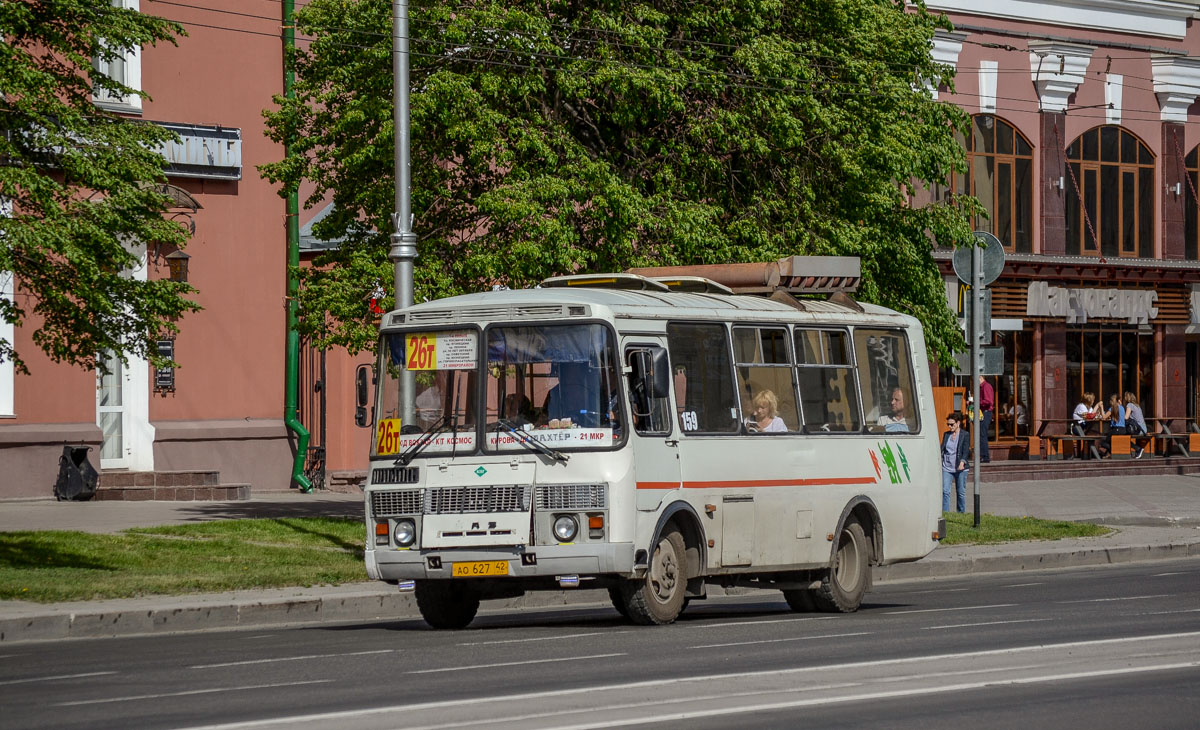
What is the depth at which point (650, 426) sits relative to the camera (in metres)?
14.3

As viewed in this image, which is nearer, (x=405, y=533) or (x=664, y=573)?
(x=405, y=533)

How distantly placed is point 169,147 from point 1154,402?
25276mm

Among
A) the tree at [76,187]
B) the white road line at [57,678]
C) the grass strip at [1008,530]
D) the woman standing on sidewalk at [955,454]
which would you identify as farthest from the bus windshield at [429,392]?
the woman standing on sidewalk at [955,454]

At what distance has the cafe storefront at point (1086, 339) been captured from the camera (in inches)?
1624

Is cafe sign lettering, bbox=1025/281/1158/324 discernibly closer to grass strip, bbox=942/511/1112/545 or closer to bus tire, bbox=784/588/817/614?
grass strip, bbox=942/511/1112/545

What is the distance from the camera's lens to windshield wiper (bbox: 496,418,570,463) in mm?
13938

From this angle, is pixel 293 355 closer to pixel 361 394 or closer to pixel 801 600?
pixel 801 600

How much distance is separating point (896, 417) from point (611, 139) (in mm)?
7749

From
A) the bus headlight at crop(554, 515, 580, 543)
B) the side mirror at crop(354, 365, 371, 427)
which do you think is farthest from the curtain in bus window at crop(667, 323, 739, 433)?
the side mirror at crop(354, 365, 371, 427)

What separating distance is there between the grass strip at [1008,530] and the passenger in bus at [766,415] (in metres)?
7.52

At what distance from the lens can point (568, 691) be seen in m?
9.81

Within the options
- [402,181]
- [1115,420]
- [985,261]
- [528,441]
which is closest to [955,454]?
[985,261]

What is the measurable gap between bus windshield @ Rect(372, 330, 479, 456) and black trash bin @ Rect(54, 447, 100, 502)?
1283 centimetres

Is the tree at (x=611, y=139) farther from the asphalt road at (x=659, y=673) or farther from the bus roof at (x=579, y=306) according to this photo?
the asphalt road at (x=659, y=673)
